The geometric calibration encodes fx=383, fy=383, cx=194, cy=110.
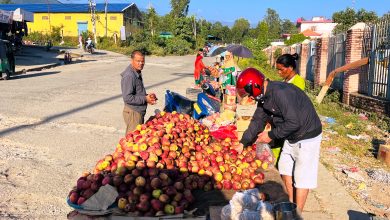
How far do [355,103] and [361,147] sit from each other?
444cm

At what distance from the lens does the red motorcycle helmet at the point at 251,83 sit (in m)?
3.68

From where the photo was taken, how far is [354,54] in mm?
13047

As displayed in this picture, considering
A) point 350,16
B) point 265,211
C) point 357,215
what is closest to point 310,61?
point 357,215

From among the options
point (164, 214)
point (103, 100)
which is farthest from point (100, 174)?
point (103, 100)

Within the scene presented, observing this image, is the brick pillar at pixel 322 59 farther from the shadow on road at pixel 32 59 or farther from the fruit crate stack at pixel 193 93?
the shadow on road at pixel 32 59

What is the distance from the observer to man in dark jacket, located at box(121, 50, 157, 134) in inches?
224

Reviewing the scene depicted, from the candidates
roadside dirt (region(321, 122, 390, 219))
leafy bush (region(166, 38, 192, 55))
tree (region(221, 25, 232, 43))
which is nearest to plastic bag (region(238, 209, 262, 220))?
roadside dirt (region(321, 122, 390, 219))

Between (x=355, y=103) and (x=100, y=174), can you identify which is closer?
(x=100, y=174)

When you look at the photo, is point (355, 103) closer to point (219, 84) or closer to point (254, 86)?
point (219, 84)

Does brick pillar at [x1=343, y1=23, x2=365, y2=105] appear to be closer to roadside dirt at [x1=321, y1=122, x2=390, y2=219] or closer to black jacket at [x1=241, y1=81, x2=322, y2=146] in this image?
roadside dirt at [x1=321, y1=122, x2=390, y2=219]

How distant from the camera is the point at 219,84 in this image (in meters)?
12.1

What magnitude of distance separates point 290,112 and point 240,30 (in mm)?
120998

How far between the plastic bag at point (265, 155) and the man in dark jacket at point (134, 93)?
72.3 inches

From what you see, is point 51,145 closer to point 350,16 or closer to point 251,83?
point 251,83
